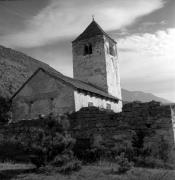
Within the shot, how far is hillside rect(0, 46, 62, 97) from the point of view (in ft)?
70.8

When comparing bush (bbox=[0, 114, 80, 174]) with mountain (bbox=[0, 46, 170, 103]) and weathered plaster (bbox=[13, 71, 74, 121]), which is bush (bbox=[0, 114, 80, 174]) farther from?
mountain (bbox=[0, 46, 170, 103])

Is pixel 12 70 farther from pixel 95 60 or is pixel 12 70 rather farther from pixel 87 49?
pixel 95 60

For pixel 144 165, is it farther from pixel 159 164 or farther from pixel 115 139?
pixel 115 139

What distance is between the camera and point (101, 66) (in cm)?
2359

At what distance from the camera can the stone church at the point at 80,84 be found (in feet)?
50.6

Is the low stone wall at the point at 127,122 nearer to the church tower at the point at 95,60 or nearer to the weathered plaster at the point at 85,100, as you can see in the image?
the weathered plaster at the point at 85,100

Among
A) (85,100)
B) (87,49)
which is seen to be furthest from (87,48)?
(85,100)

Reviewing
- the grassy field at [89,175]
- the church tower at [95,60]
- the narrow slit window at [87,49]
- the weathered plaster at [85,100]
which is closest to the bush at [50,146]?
the grassy field at [89,175]

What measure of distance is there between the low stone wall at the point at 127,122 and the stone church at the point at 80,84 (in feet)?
13.6

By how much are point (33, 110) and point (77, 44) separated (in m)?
10.2

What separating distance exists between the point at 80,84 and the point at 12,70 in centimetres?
999

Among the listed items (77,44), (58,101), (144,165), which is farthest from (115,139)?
(77,44)

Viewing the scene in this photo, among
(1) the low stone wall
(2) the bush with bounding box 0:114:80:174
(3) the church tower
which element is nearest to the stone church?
(3) the church tower

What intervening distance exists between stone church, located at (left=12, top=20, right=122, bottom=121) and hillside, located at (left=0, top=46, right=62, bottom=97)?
166 inches
